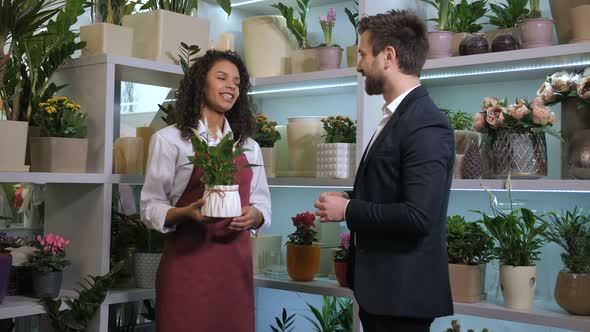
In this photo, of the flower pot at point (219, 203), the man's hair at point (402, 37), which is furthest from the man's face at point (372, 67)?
the flower pot at point (219, 203)

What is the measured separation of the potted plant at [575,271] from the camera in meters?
2.44

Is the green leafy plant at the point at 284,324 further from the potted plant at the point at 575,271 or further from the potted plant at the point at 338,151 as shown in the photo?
the potted plant at the point at 575,271

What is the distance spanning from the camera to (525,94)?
3.04m

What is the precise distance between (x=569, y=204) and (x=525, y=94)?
0.49m

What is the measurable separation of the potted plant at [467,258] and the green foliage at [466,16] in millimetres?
790

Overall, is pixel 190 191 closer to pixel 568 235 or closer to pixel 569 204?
pixel 568 235

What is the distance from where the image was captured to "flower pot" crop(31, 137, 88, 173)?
2.79 m

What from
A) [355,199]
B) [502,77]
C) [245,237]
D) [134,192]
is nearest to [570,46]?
[502,77]

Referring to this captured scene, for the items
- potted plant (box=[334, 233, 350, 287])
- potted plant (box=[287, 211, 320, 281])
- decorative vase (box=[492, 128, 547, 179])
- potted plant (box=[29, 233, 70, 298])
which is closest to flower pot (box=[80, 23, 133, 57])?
potted plant (box=[29, 233, 70, 298])

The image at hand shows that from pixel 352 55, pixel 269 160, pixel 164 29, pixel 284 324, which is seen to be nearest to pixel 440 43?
pixel 352 55

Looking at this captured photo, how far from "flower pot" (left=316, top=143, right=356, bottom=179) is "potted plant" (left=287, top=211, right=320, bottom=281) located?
0.72 feet

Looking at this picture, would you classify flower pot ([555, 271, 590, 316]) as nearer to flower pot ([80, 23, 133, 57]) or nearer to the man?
the man

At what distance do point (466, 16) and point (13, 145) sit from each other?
5.95 feet

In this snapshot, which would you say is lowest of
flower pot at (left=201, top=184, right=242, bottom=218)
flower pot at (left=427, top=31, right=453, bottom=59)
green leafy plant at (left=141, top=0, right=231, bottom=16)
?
flower pot at (left=201, top=184, right=242, bottom=218)
